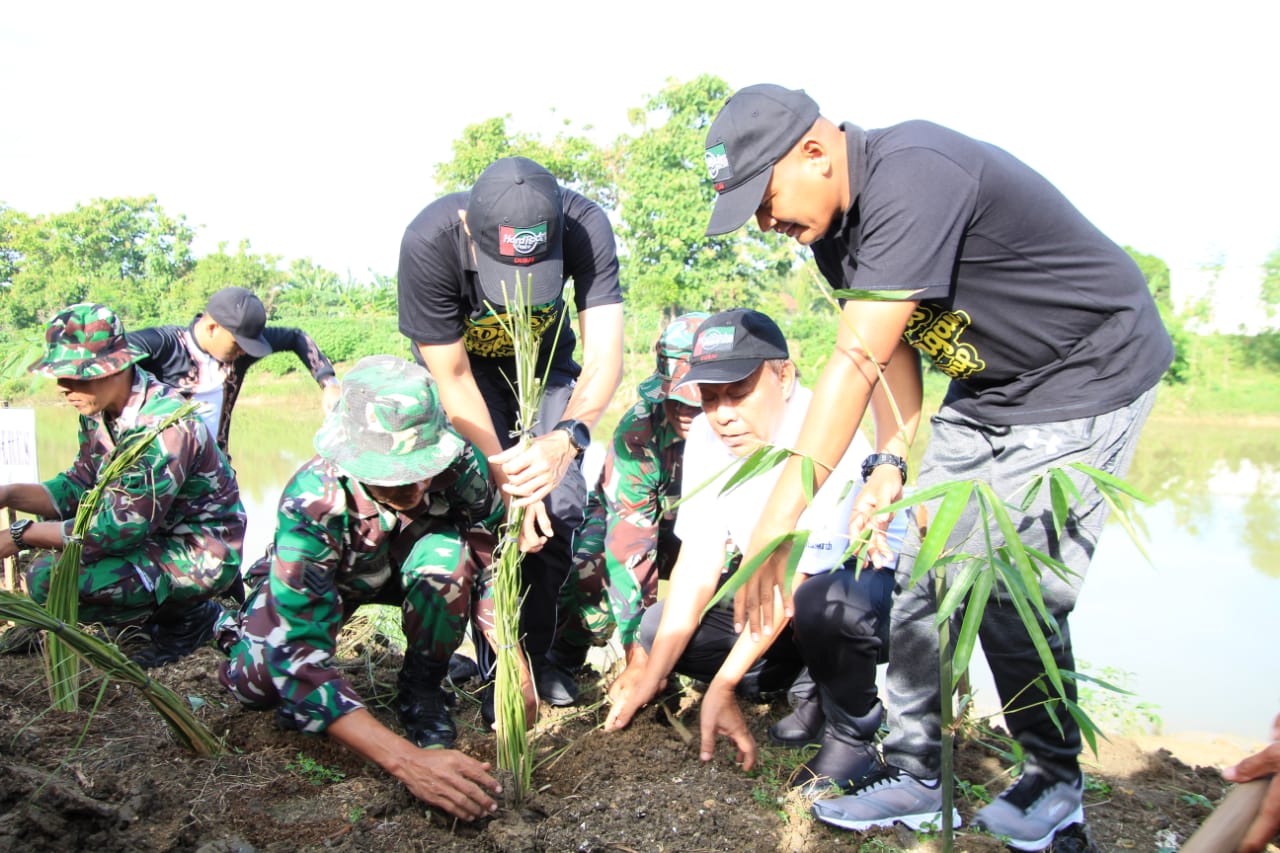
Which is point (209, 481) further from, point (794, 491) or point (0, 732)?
point (794, 491)

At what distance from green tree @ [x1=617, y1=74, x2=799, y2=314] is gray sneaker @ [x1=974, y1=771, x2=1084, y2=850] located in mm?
14165

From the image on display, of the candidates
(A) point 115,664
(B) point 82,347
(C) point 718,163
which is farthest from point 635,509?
(B) point 82,347

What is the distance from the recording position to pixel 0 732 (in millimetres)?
2453

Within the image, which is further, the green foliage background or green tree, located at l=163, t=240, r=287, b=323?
green tree, located at l=163, t=240, r=287, b=323

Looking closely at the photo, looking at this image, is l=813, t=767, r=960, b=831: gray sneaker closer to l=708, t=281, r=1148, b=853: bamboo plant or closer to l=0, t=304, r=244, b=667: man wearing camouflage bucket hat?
l=708, t=281, r=1148, b=853: bamboo plant

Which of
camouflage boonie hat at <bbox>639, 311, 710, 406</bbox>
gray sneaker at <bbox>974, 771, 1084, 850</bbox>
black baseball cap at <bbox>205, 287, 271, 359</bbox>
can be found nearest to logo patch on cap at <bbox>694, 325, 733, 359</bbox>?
camouflage boonie hat at <bbox>639, 311, 710, 406</bbox>

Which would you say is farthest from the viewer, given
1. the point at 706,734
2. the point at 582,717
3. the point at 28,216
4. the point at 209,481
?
the point at 28,216

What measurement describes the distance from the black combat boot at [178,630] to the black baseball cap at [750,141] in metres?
2.57

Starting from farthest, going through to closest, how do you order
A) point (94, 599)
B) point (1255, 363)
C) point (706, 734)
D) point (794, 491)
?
point (1255, 363) < point (94, 599) < point (706, 734) < point (794, 491)

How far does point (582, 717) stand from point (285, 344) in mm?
2850

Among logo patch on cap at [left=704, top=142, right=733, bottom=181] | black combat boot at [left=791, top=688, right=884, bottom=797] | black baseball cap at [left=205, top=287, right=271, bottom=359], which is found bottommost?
black combat boot at [left=791, top=688, right=884, bottom=797]

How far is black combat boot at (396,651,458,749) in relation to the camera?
273 cm

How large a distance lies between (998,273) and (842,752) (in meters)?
1.31

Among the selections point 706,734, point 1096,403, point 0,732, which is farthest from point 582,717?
point 1096,403
